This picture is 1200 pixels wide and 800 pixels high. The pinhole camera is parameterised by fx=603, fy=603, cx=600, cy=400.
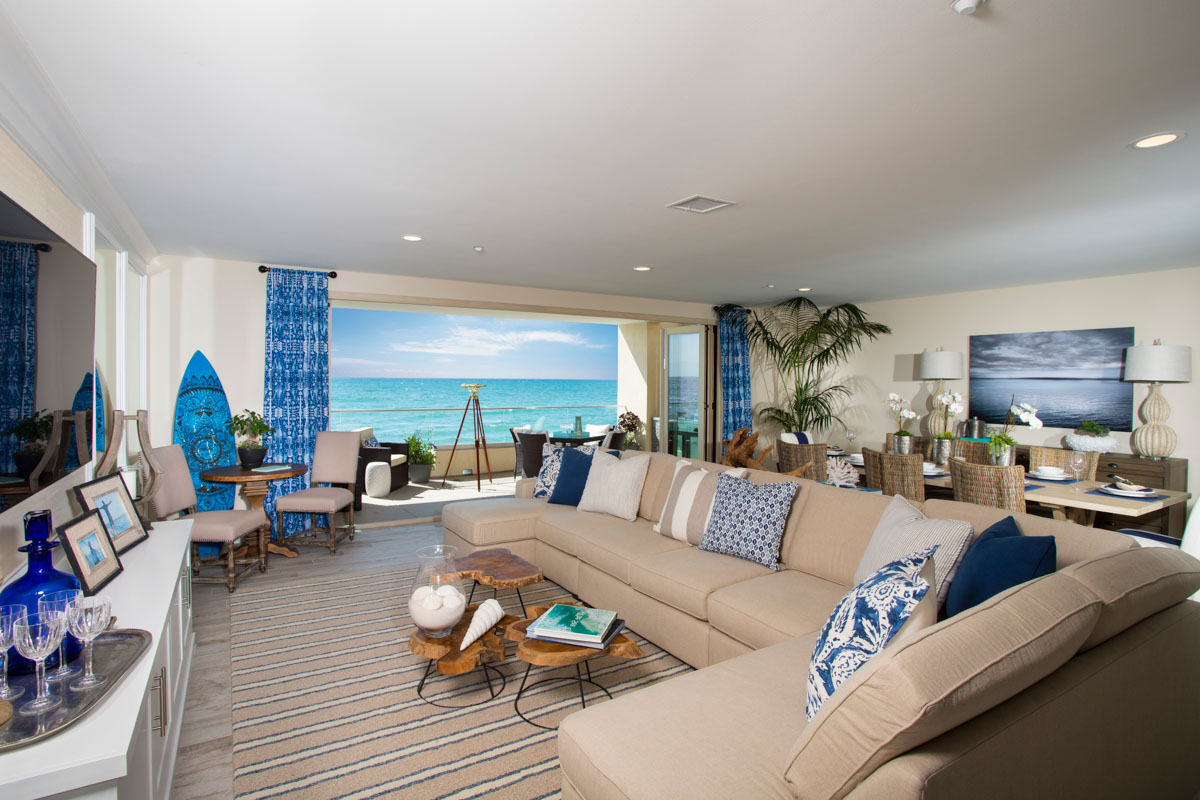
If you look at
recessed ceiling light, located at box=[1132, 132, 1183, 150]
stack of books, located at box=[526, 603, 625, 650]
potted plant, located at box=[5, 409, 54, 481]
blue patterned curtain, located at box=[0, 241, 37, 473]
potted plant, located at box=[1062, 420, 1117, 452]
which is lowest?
stack of books, located at box=[526, 603, 625, 650]

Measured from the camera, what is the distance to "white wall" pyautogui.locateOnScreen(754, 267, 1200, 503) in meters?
5.29

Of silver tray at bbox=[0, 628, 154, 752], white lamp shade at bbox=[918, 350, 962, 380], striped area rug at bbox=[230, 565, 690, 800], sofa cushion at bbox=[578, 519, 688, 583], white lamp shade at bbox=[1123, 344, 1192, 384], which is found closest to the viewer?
silver tray at bbox=[0, 628, 154, 752]

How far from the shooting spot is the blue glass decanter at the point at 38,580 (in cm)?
161

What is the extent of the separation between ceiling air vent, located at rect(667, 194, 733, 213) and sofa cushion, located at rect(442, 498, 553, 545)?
92.3 inches

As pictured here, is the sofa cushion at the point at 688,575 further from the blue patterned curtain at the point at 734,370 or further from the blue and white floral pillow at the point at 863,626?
the blue patterned curtain at the point at 734,370

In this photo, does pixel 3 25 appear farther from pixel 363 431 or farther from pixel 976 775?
pixel 363 431

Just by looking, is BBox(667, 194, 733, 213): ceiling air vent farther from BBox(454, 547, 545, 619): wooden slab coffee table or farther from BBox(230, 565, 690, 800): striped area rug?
BBox(230, 565, 690, 800): striped area rug

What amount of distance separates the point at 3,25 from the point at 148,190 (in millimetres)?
1711

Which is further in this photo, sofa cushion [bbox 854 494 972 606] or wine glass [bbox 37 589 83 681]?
sofa cushion [bbox 854 494 972 606]

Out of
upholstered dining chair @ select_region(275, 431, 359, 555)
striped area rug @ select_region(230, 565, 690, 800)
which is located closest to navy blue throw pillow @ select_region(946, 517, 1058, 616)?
striped area rug @ select_region(230, 565, 690, 800)

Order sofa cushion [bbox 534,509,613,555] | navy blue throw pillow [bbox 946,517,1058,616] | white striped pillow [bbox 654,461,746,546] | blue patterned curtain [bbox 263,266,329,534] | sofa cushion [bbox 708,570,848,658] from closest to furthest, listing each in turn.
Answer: navy blue throw pillow [bbox 946,517,1058,616] → sofa cushion [bbox 708,570,848,658] → white striped pillow [bbox 654,461,746,546] → sofa cushion [bbox 534,509,613,555] → blue patterned curtain [bbox 263,266,329,534]

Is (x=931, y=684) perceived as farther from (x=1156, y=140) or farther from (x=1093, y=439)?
(x=1093, y=439)

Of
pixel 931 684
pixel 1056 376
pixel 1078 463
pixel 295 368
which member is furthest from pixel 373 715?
pixel 1056 376

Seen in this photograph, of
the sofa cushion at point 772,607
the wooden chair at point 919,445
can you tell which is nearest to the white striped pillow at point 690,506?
the sofa cushion at point 772,607
